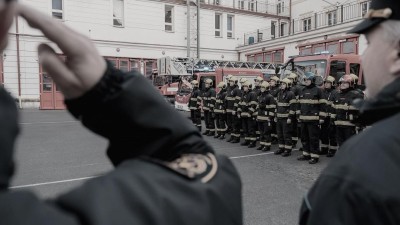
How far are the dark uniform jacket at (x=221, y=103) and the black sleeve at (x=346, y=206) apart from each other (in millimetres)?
10987

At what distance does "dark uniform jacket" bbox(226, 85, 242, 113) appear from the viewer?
11.6m

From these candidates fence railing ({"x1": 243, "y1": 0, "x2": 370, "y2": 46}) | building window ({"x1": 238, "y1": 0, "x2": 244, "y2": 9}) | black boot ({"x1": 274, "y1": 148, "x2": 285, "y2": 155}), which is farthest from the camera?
building window ({"x1": 238, "y1": 0, "x2": 244, "y2": 9})

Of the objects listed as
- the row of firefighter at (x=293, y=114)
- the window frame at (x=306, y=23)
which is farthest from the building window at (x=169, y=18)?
the row of firefighter at (x=293, y=114)

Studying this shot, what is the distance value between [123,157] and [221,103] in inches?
441

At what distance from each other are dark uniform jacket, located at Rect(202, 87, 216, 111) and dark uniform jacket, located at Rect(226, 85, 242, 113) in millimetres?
788

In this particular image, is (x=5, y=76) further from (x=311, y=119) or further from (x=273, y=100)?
(x=311, y=119)

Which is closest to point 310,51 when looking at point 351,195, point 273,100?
point 273,100

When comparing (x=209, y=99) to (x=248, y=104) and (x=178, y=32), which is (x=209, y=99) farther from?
(x=178, y=32)

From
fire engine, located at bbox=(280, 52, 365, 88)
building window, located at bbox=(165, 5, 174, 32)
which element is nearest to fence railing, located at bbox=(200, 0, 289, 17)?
building window, located at bbox=(165, 5, 174, 32)

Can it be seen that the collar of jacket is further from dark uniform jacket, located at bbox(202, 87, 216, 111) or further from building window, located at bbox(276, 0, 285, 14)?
building window, located at bbox(276, 0, 285, 14)

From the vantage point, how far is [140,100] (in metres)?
0.89

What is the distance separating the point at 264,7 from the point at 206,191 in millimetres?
34038

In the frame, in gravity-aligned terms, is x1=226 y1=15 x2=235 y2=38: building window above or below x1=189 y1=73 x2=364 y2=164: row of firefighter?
above

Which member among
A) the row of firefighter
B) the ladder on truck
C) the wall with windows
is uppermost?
the wall with windows
